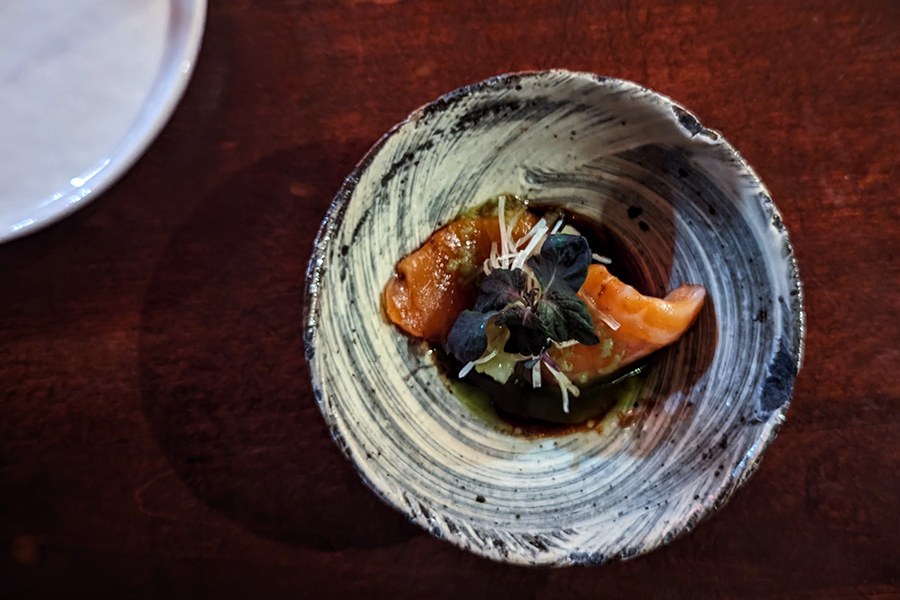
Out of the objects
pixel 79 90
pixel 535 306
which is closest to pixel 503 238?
pixel 535 306

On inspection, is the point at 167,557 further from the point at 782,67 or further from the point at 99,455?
the point at 782,67

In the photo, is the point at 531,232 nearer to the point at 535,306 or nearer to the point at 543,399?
the point at 535,306

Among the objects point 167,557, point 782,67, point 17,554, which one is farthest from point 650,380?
point 17,554

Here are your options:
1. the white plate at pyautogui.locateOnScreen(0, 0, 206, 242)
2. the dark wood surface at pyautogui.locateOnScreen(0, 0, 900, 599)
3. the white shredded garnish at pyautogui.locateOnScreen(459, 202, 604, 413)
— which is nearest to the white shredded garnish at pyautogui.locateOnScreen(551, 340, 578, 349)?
the white shredded garnish at pyautogui.locateOnScreen(459, 202, 604, 413)

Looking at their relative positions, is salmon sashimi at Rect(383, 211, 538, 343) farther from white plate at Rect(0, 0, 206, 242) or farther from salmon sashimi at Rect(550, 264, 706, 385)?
white plate at Rect(0, 0, 206, 242)

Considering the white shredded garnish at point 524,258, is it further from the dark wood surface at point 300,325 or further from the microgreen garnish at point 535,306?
the dark wood surface at point 300,325
